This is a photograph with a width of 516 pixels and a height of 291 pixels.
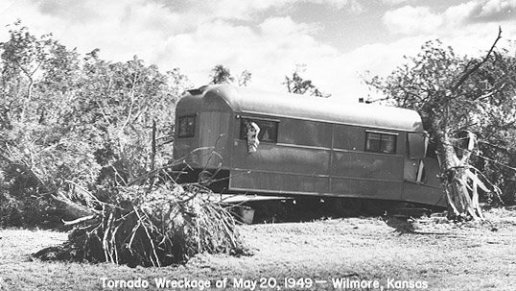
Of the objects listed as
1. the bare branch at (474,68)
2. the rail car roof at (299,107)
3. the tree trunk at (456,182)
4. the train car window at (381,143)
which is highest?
the bare branch at (474,68)

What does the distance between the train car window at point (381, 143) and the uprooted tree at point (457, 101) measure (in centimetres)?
110

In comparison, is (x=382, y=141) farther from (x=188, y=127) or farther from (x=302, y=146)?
(x=188, y=127)

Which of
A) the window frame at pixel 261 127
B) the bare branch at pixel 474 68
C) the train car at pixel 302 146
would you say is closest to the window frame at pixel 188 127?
the train car at pixel 302 146

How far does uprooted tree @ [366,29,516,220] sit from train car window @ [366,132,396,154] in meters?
1.10

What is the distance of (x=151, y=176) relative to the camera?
8.59 meters

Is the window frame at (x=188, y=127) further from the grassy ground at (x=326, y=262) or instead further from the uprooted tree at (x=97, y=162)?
the grassy ground at (x=326, y=262)

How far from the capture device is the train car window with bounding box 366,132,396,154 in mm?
14336

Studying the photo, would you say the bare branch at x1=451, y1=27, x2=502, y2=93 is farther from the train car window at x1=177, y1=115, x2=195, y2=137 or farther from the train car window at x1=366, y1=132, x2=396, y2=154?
the train car window at x1=177, y1=115, x2=195, y2=137

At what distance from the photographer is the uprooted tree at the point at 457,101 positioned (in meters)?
13.9

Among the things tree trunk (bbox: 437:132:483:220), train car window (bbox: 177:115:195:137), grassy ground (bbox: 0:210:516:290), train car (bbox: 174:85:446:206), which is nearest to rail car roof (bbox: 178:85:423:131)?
train car (bbox: 174:85:446:206)

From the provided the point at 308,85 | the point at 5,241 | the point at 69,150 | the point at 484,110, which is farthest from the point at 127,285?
the point at 308,85

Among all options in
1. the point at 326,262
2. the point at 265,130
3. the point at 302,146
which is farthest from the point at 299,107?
the point at 326,262

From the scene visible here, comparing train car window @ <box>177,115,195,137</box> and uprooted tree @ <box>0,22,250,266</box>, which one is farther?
train car window @ <box>177,115,195,137</box>

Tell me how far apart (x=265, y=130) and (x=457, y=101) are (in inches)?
210
